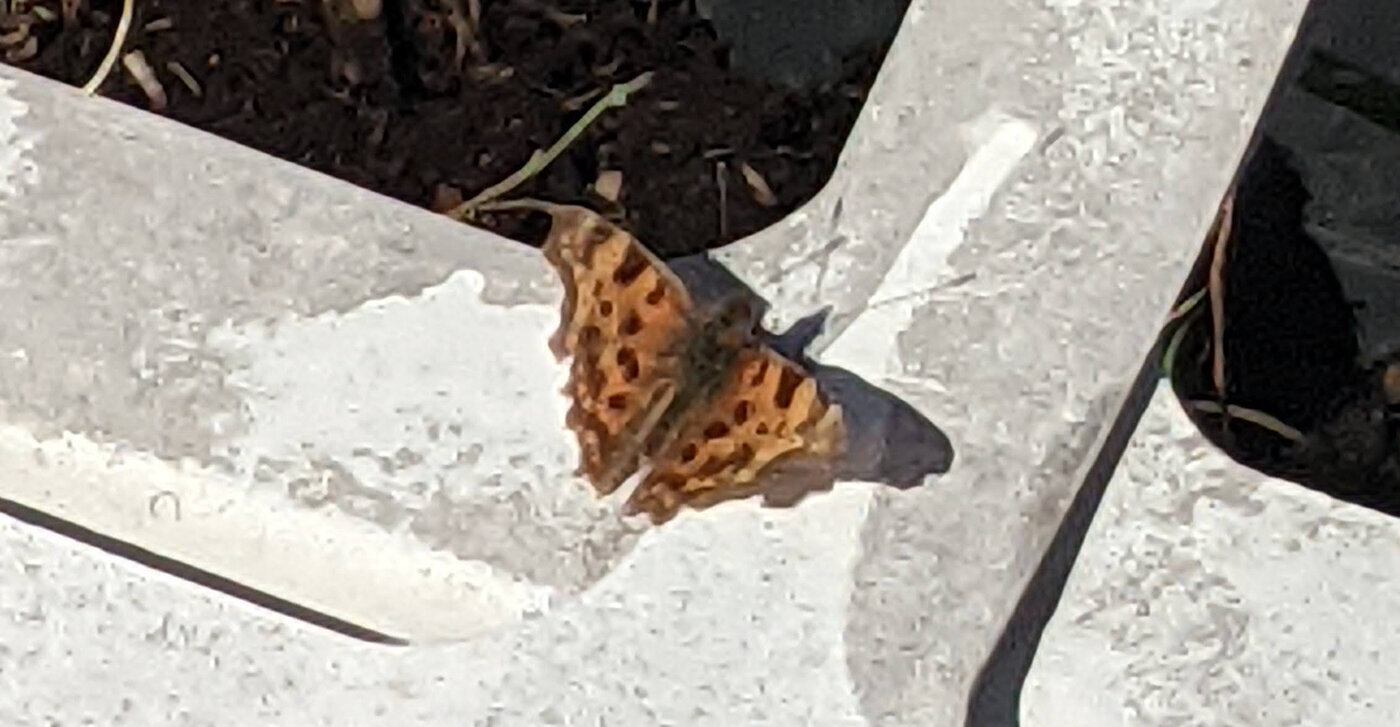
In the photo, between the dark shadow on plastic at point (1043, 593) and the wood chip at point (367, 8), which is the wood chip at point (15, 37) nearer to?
the wood chip at point (367, 8)

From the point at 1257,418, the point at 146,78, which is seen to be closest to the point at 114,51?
the point at 146,78

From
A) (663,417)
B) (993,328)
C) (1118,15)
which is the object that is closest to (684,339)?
(663,417)

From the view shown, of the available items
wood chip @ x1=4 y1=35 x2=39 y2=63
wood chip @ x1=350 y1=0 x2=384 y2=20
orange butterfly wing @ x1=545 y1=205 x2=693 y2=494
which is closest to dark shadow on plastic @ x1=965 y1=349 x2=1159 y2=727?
orange butterfly wing @ x1=545 y1=205 x2=693 y2=494

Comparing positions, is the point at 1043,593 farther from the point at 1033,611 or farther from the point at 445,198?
the point at 445,198

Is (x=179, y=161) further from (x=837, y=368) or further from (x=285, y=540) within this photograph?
(x=837, y=368)

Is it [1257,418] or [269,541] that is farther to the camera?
[1257,418]

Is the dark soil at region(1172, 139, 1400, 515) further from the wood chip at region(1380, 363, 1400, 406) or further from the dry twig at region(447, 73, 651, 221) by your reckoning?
the dry twig at region(447, 73, 651, 221)
